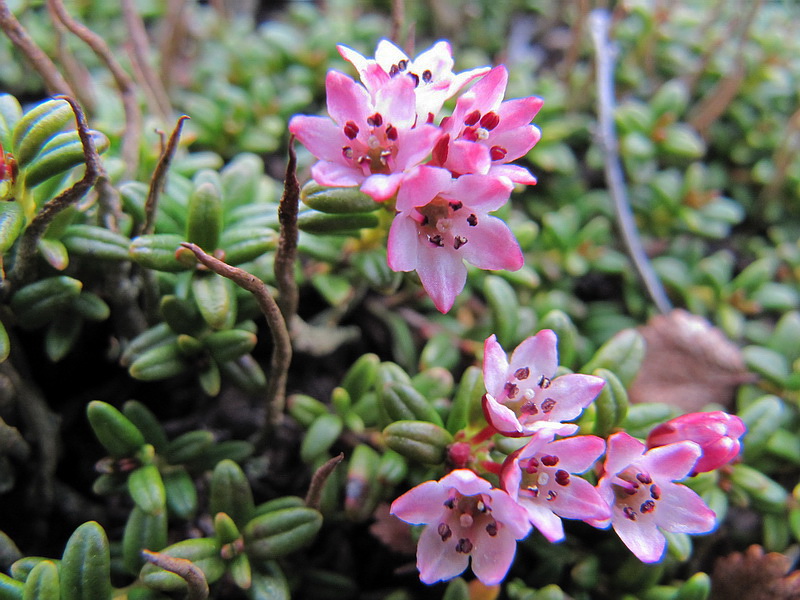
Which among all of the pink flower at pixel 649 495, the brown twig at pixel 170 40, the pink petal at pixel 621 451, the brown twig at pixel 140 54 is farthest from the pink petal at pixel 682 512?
the brown twig at pixel 170 40

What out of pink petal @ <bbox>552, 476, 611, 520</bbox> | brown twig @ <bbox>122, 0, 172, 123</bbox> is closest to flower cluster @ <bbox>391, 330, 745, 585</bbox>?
pink petal @ <bbox>552, 476, 611, 520</bbox>

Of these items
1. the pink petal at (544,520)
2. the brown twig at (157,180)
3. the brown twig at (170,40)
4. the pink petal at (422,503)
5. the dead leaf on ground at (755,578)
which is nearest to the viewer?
the pink petal at (544,520)

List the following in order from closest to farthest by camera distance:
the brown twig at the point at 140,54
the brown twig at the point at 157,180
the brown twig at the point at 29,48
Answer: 1. the brown twig at the point at 157,180
2. the brown twig at the point at 29,48
3. the brown twig at the point at 140,54

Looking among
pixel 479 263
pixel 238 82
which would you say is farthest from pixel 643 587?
pixel 238 82

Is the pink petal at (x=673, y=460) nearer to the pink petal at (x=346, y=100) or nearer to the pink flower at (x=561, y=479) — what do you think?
the pink flower at (x=561, y=479)

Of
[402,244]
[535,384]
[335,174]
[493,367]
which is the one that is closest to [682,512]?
[535,384]

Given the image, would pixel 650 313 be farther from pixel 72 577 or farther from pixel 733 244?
pixel 72 577

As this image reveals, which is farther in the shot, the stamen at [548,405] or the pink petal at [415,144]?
the stamen at [548,405]
